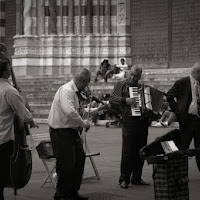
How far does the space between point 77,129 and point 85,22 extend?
800 inches

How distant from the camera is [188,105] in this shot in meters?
10.5

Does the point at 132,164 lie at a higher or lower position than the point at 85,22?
lower

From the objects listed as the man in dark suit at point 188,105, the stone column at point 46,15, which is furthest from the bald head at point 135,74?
the stone column at point 46,15

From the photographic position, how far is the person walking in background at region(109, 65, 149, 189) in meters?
9.86

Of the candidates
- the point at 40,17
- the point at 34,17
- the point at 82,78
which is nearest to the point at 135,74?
the point at 82,78

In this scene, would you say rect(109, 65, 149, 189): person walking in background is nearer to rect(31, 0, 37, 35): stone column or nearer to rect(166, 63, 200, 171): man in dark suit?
rect(166, 63, 200, 171): man in dark suit

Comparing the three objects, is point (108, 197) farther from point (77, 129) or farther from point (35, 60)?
point (35, 60)

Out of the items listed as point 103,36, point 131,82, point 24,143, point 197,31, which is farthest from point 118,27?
point 24,143

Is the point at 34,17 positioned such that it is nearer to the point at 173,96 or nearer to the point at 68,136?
the point at 173,96

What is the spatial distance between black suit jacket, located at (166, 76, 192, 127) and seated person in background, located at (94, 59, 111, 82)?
14.9 meters

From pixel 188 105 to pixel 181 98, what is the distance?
19cm

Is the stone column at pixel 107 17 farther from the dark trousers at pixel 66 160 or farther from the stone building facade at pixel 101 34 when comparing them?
the dark trousers at pixel 66 160

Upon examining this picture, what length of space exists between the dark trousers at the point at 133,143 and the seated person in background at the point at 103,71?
15.5m

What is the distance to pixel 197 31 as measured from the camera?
25953 mm
